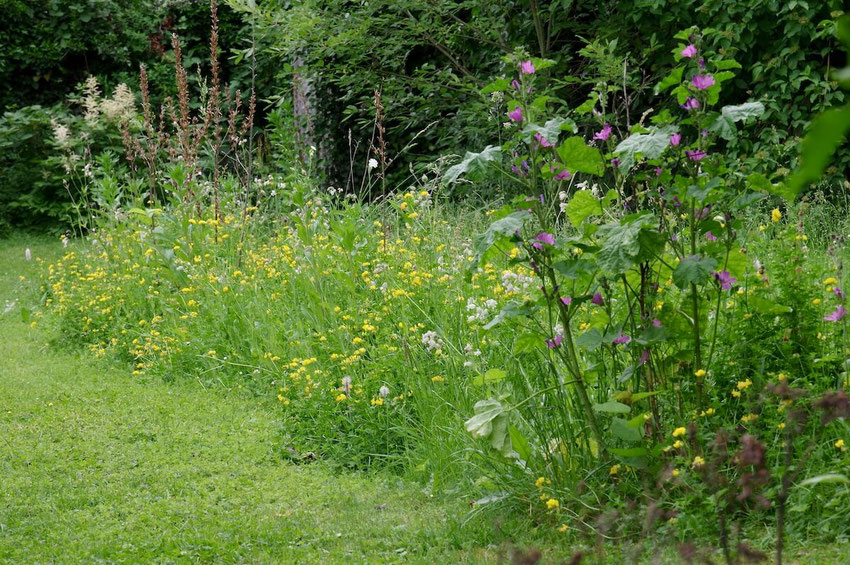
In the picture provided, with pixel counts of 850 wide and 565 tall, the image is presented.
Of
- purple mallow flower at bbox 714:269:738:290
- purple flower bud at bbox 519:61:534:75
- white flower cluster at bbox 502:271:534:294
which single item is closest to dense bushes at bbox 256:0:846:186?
white flower cluster at bbox 502:271:534:294

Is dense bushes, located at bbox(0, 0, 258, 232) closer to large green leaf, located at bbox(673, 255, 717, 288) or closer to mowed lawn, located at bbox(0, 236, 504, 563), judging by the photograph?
mowed lawn, located at bbox(0, 236, 504, 563)

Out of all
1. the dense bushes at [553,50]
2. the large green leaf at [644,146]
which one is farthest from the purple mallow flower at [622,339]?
the dense bushes at [553,50]

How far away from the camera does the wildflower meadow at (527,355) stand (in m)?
2.91

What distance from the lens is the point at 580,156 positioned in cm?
312

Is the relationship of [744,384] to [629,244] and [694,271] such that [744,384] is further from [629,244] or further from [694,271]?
[629,244]

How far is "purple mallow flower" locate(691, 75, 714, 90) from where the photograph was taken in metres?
2.98

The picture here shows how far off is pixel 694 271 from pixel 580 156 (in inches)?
22.4

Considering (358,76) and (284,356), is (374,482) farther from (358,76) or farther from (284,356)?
(358,76)

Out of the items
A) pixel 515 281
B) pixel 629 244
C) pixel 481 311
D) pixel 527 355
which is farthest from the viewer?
pixel 515 281

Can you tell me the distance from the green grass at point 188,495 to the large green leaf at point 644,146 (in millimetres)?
1236

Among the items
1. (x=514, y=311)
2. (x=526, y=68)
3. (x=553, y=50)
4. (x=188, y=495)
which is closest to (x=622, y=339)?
(x=514, y=311)

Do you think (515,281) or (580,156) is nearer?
(580,156)

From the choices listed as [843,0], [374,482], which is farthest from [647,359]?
[843,0]

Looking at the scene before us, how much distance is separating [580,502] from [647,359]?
54 centimetres
